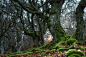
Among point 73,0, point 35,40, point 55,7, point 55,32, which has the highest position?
point 73,0

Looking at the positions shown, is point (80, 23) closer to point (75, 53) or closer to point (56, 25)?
point (56, 25)

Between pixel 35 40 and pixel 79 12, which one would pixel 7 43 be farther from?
pixel 79 12

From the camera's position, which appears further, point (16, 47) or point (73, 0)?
point (16, 47)

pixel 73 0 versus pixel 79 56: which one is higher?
pixel 73 0

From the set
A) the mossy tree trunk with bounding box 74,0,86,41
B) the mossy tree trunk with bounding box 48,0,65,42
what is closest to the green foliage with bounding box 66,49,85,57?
the mossy tree trunk with bounding box 48,0,65,42

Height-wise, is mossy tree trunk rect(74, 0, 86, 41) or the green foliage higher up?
mossy tree trunk rect(74, 0, 86, 41)

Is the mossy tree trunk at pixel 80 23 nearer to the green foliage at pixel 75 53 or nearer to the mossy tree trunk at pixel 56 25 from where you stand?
the mossy tree trunk at pixel 56 25

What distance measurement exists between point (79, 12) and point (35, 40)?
723cm

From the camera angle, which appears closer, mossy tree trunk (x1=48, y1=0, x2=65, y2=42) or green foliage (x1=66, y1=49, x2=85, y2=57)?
green foliage (x1=66, y1=49, x2=85, y2=57)

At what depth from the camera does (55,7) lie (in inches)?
284

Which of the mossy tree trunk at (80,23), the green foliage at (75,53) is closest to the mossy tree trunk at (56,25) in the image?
the mossy tree trunk at (80,23)

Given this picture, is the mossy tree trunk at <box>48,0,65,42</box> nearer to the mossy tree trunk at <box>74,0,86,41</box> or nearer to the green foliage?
the mossy tree trunk at <box>74,0,86,41</box>

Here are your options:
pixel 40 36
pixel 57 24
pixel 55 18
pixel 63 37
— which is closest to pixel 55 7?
pixel 55 18

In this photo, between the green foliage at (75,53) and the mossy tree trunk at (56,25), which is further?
the mossy tree trunk at (56,25)
